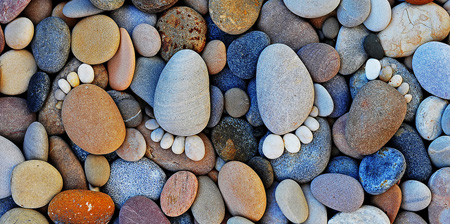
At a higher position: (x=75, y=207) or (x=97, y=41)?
(x=97, y=41)

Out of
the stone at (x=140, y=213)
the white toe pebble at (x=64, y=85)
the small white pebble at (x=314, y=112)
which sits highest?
the white toe pebble at (x=64, y=85)

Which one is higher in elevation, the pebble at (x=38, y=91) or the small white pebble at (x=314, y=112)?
the pebble at (x=38, y=91)

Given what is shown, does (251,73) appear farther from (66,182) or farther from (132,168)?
(66,182)

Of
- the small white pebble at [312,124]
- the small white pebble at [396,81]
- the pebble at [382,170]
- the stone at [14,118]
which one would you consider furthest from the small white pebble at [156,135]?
the small white pebble at [396,81]

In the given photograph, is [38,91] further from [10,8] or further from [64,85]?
[10,8]

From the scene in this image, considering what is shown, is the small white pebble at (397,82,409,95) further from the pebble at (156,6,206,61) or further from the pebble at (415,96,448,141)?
the pebble at (156,6,206,61)

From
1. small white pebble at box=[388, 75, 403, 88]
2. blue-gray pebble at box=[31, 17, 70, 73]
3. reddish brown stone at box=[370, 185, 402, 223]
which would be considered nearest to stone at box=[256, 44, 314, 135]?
small white pebble at box=[388, 75, 403, 88]

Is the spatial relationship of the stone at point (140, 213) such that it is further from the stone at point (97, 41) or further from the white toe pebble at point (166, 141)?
the stone at point (97, 41)

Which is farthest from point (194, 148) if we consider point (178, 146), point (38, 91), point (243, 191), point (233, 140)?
point (38, 91)
